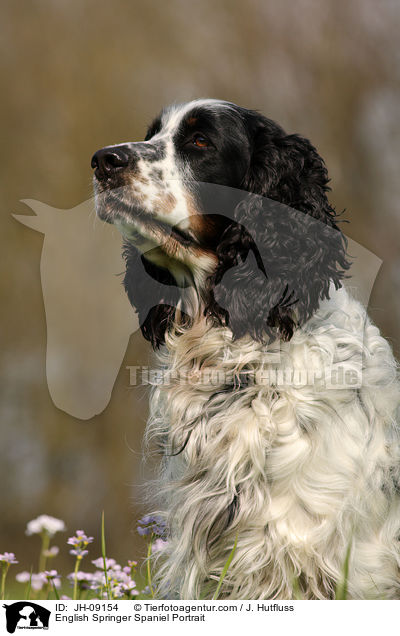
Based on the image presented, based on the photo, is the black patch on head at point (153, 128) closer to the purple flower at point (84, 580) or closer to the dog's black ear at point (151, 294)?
the dog's black ear at point (151, 294)

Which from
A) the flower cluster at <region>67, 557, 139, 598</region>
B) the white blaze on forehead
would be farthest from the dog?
the flower cluster at <region>67, 557, 139, 598</region>

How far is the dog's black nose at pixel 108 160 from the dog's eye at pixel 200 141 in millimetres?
325

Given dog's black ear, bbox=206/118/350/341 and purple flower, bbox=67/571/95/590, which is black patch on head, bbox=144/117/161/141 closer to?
dog's black ear, bbox=206/118/350/341

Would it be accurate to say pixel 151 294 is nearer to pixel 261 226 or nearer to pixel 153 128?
pixel 261 226

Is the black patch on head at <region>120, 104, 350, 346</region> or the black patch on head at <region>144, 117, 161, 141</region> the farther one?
the black patch on head at <region>144, 117, 161, 141</region>

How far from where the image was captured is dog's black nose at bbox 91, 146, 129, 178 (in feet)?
8.54

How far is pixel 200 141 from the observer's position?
282cm

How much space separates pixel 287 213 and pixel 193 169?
0.40 metres

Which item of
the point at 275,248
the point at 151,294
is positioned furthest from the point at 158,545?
the point at 275,248

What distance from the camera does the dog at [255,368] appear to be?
2.46 m

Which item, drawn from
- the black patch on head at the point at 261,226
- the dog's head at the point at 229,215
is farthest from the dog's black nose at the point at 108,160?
the black patch on head at the point at 261,226

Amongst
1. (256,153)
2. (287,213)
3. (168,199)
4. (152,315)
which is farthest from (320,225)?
(152,315)

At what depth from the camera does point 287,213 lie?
278cm
